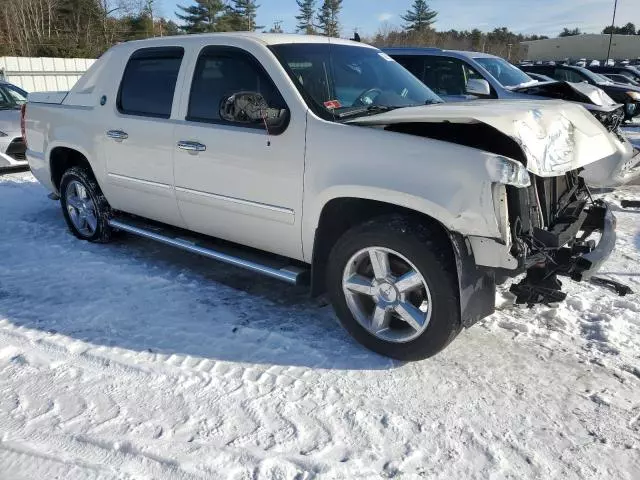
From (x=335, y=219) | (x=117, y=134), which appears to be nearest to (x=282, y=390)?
(x=335, y=219)

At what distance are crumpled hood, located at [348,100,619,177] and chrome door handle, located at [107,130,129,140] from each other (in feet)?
7.51

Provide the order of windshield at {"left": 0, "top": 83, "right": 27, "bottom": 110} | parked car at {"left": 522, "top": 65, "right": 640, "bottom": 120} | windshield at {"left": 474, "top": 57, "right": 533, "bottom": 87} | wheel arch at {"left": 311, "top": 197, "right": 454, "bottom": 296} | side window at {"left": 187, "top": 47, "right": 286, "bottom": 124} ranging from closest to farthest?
1. wheel arch at {"left": 311, "top": 197, "right": 454, "bottom": 296}
2. side window at {"left": 187, "top": 47, "right": 286, "bottom": 124}
3. windshield at {"left": 474, "top": 57, "right": 533, "bottom": 87}
4. windshield at {"left": 0, "top": 83, "right": 27, "bottom": 110}
5. parked car at {"left": 522, "top": 65, "right": 640, "bottom": 120}

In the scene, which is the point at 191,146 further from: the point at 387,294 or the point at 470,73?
the point at 470,73

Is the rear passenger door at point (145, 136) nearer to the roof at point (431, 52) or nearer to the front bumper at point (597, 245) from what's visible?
the front bumper at point (597, 245)

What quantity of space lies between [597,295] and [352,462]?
107 inches

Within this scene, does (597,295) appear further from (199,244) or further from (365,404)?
(199,244)

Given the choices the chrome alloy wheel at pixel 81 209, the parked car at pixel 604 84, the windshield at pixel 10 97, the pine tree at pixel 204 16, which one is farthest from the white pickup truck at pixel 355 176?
the pine tree at pixel 204 16

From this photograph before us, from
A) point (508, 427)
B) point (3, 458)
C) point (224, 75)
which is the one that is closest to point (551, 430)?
point (508, 427)

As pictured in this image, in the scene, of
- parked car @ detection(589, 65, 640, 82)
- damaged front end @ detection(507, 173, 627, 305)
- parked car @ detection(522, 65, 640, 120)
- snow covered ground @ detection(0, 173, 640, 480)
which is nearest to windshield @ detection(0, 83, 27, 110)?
snow covered ground @ detection(0, 173, 640, 480)

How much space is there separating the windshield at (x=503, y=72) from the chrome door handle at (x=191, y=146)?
6.84 m

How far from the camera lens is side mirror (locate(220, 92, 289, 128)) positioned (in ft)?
11.8

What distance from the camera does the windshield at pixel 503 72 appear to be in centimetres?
973

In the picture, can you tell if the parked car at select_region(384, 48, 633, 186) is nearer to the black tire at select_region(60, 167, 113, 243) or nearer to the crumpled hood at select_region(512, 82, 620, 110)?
the crumpled hood at select_region(512, 82, 620, 110)

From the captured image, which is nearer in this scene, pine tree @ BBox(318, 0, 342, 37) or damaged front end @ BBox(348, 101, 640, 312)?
damaged front end @ BBox(348, 101, 640, 312)
